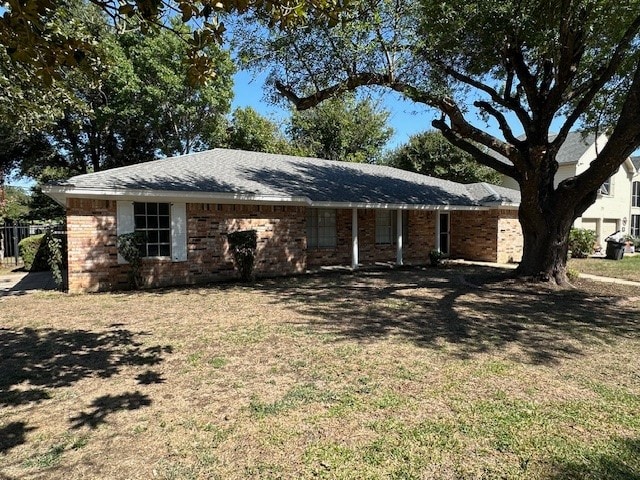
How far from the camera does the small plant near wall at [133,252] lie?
10008 mm

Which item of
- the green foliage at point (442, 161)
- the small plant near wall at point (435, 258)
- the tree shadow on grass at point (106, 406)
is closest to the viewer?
the tree shadow on grass at point (106, 406)

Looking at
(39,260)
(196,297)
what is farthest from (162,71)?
(196,297)

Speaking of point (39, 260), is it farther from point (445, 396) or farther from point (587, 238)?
point (587, 238)

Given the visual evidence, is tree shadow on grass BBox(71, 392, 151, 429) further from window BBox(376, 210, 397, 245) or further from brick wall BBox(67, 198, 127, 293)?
window BBox(376, 210, 397, 245)

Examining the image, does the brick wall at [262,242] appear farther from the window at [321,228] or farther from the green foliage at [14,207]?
the green foliage at [14,207]

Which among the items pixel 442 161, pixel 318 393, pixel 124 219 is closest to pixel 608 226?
pixel 442 161

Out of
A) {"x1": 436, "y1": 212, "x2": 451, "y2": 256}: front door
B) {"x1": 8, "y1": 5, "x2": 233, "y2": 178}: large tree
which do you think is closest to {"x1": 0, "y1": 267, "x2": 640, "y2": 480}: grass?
{"x1": 436, "y1": 212, "x2": 451, "y2": 256}: front door

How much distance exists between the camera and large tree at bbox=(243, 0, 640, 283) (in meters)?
8.61

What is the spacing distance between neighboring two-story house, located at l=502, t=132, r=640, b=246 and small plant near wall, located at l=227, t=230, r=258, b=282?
2018 cm

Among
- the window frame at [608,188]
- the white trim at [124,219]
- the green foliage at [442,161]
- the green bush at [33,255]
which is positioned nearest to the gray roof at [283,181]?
the white trim at [124,219]

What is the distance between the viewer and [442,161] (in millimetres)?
29125

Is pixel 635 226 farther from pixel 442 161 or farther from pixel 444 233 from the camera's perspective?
pixel 444 233

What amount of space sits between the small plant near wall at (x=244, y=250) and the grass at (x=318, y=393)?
11.6ft

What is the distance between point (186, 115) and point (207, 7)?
21.1m
